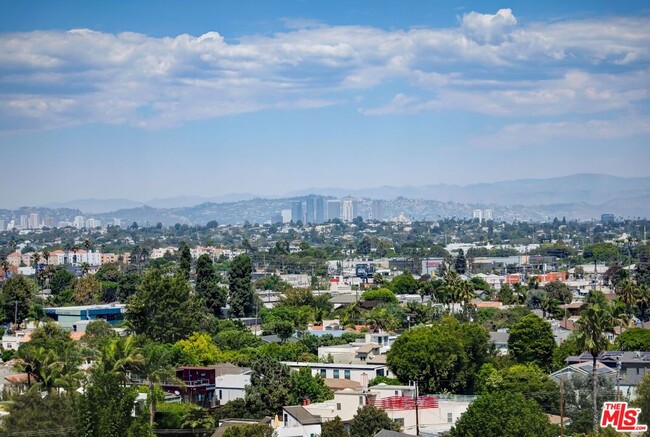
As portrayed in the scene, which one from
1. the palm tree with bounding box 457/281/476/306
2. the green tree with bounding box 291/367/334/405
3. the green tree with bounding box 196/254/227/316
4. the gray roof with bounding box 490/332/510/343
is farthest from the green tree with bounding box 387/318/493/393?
the green tree with bounding box 196/254/227/316

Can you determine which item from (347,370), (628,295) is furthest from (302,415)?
(628,295)

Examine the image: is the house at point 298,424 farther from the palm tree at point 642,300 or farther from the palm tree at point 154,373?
the palm tree at point 642,300

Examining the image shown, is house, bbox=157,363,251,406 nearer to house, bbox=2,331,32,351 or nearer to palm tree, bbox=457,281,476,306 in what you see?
house, bbox=2,331,32,351

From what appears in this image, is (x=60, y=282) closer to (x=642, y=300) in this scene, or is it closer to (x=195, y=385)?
(x=642, y=300)

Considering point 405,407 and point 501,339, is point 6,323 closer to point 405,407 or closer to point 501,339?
point 501,339

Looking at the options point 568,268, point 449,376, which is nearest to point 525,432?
point 449,376

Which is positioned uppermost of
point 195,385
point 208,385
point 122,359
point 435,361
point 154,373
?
point 122,359
